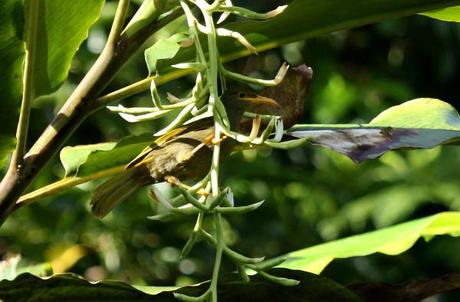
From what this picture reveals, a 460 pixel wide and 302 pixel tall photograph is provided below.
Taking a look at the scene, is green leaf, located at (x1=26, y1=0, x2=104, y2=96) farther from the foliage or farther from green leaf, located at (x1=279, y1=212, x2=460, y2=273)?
the foliage

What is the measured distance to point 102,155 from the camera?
1002 millimetres

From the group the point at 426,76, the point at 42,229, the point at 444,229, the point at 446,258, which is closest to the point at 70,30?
the point at 444,229

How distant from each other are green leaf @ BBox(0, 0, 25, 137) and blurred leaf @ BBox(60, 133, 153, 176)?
0.24ft

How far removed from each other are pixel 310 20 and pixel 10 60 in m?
0.30

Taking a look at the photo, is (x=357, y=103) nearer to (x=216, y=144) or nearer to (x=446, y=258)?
(x=446, y=258)

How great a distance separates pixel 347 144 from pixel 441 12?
8.1 inches

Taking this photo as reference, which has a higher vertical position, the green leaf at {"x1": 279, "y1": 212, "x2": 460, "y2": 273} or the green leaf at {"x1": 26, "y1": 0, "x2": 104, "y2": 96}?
the green leaf at {"x1": 26, "y1": 0, "x2": 104, "y2": 96}

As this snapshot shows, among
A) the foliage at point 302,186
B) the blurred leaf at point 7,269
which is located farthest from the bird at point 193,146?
the foliage at point 302,186

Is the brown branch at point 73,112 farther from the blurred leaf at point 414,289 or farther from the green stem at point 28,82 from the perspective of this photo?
the blurred leaf at point 414,289

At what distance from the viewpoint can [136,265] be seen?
8.65 ft

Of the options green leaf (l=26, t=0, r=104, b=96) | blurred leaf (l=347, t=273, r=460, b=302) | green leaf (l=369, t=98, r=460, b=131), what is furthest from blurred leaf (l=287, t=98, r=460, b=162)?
green leaf (l=26, t=0, r=104, b=96)

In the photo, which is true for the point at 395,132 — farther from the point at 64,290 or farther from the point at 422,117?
the point at 64,290

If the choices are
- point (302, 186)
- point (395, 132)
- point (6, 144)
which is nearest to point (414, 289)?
point (395, 132)

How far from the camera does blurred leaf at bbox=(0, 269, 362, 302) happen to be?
853 millimetres
